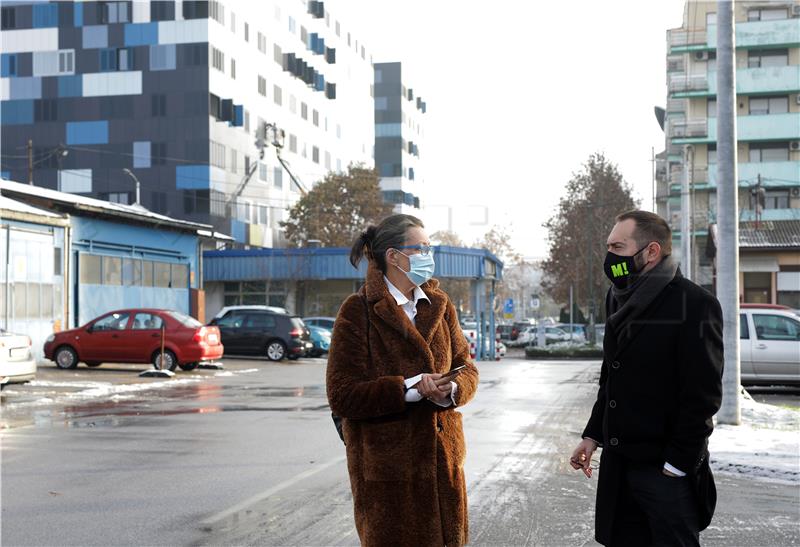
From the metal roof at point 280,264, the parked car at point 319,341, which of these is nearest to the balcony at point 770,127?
the metal roof at point 280,264

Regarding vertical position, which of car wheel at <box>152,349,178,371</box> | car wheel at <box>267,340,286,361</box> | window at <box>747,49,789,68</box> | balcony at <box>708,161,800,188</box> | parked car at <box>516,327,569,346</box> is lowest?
parked car at <box>516,327,569,346</box>

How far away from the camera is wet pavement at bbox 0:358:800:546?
6.85 meters

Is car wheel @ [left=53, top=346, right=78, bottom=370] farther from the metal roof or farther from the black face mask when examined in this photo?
the metal roof

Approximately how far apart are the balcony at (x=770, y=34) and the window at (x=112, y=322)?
1682 inches

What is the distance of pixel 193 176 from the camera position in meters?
63.5

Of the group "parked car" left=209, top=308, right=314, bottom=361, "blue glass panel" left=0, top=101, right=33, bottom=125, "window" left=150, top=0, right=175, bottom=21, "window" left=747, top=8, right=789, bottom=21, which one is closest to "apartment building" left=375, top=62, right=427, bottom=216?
"window" left=150, top=0, right=175, bottom=21

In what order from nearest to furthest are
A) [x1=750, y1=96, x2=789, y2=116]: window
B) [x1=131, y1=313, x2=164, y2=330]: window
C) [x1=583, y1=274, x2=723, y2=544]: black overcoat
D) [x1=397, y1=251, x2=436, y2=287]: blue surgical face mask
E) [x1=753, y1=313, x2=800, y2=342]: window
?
[x1=583, y1=274, x2=723, y2=544]: black overcoat → [x1=397, y1=251, x2=436, y2=287]: blue surgical face mask → [x1=753, y1=313, x2=800, y2=342]: window → [x1=131, y1=313, x2=164, y2=330]: window → [x1=750, y1=96, x2=789, y2=116]: window

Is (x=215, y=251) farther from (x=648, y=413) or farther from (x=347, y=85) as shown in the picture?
(x=648, y=413)

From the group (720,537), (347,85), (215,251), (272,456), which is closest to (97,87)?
(215,251)

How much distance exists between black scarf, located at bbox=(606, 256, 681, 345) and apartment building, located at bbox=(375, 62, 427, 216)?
95366 millimetres

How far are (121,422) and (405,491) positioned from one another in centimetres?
1065

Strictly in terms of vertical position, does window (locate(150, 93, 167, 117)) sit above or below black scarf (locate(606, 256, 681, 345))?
above

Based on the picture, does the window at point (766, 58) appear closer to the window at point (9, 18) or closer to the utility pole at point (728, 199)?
the window at point (9, 18)

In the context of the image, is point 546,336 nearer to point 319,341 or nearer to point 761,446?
point 319,341
